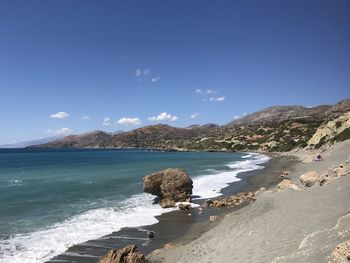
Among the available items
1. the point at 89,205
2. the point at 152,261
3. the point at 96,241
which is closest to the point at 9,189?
the point at 89,205

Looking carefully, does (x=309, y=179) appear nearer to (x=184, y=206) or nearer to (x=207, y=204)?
(x=207, y=204)

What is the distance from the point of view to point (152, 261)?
16.6 m

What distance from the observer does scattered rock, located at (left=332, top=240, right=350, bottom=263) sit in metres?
9.15

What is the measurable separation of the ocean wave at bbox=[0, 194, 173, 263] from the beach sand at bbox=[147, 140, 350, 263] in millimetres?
5755

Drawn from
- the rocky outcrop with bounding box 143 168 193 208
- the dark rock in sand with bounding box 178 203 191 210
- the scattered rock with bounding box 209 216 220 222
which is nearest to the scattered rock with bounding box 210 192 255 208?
the dark rock in sand with bounding box 178 203 191 210

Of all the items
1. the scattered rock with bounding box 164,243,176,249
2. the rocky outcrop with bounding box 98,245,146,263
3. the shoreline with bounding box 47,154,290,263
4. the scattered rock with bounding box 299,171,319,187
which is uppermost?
the scattered rock with bounding box 299,171,319,187

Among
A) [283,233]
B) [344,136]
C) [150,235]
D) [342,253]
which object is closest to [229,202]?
[150,235]

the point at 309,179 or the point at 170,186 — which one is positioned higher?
the point at 309,179

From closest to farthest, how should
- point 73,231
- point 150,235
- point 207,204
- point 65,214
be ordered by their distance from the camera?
point 150,235
point 73,231
point 65,214
point 207,204

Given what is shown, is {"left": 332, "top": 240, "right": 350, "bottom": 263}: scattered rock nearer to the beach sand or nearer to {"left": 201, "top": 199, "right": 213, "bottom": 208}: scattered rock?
the beach sand

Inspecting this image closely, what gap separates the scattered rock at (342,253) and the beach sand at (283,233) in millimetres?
252

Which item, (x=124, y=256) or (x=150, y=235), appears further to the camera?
(x=150, y=235)

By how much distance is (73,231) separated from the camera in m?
23.2

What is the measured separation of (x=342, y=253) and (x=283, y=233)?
6117 millimetres
